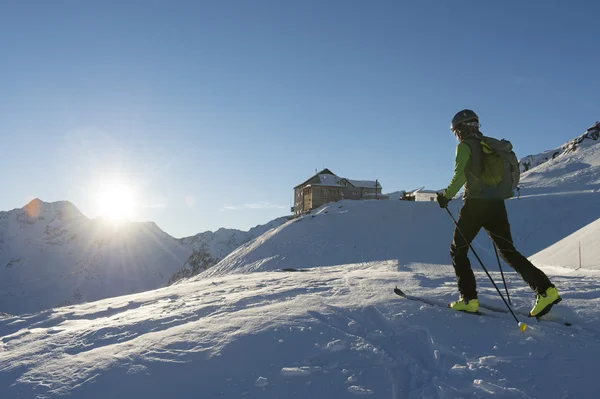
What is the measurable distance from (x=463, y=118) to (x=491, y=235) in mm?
1640

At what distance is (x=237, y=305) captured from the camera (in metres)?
6.42

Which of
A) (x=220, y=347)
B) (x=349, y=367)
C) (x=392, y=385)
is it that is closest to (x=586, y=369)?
(x=392, y=385)

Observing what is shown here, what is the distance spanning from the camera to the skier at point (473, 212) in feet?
15.8

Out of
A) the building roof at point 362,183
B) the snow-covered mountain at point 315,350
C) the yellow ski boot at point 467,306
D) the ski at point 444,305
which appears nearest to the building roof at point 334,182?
the building roof at point 362,183

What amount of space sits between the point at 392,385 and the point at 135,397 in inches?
88.3

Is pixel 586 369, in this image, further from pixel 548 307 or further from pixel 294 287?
pixel 294 287

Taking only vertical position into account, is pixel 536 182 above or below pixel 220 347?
above

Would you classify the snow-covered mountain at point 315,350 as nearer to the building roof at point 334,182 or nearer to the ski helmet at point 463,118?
the ski helmet at point 463,118

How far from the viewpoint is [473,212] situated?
4.93m

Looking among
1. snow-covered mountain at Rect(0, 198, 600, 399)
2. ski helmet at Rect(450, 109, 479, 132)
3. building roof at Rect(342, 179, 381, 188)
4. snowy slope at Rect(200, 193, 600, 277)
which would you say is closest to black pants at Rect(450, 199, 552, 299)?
snow-covered mountain at Rect(0, 198, 600, 399)

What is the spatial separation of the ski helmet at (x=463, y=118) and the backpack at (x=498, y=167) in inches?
13.1

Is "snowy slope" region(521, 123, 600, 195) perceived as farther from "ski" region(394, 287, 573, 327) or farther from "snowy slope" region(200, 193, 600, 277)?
"ski" region(394, 287, 573, 327)

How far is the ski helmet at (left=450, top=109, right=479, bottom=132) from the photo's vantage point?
16.8ft

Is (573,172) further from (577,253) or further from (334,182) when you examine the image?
(577,253)
